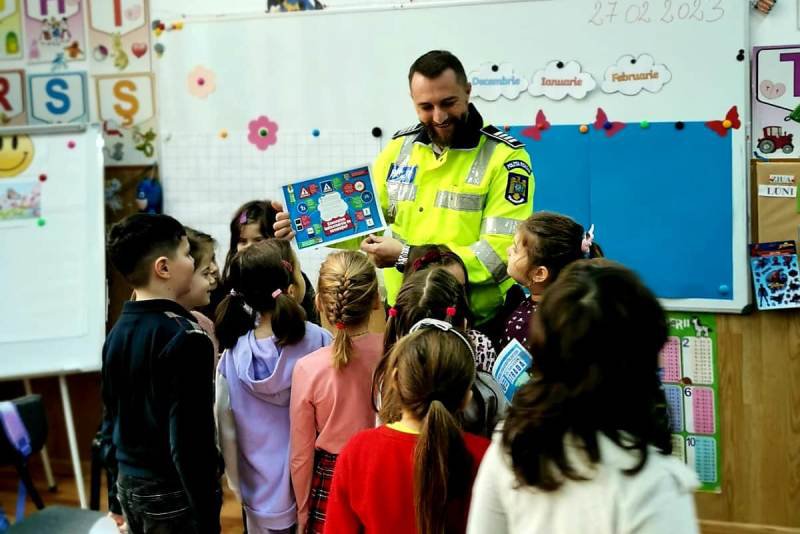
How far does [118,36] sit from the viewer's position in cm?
382

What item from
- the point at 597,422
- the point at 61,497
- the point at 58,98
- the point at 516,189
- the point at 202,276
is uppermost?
the point at 58,98

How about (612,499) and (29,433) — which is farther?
(29,433)

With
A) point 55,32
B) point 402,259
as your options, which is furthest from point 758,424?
point 55,32

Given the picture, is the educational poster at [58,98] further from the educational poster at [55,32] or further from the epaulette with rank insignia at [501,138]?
the epaulette with rank insignia at [501,138]

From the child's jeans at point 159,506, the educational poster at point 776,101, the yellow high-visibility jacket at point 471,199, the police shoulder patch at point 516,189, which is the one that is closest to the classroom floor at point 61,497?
the child's jeans at point 159,506

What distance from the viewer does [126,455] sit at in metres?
2.02

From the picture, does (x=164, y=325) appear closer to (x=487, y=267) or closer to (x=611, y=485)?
(x=487, y=267)

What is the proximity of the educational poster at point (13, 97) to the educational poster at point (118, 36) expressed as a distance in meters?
0.38

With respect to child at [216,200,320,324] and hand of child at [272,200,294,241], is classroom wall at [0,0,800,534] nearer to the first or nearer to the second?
child at [216,200,320,324]

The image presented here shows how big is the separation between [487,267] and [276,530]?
927mm

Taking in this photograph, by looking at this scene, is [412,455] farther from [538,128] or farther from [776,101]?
[776,101]

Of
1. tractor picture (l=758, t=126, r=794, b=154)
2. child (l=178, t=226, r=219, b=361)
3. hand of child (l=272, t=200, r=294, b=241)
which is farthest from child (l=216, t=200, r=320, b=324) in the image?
tractor picture (l=758, t=126, r=794, b=154)

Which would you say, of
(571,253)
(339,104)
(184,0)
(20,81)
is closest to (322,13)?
(339,104)

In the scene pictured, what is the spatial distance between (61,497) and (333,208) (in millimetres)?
2298
